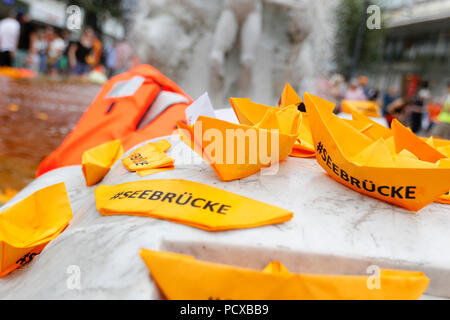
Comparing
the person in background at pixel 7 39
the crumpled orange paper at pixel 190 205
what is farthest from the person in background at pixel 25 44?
the crumpled orange paper at pixel 190 205

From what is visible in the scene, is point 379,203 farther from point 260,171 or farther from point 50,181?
point 50,181

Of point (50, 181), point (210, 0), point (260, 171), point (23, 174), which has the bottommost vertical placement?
point (23, 174)

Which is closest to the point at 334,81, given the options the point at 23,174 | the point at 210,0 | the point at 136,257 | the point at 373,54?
the point at 210,0

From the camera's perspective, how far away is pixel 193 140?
80 cm

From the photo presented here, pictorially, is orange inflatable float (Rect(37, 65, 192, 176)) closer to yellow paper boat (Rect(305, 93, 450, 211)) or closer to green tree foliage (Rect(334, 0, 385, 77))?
yellow paper boat (Rect(305, 93, 450, 211))

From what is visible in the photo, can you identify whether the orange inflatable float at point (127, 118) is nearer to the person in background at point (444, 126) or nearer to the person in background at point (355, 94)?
the person in background at point (444, 126)

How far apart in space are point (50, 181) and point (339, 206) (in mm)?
953

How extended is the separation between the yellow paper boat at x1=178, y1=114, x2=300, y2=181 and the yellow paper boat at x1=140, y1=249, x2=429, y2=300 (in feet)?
0.84

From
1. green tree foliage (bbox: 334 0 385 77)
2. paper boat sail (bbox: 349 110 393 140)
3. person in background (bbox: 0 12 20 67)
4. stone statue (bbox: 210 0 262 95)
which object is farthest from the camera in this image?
green tree foliage (bbox: 334 0 385 77)

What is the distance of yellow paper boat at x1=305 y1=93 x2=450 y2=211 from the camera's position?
669 millimetres

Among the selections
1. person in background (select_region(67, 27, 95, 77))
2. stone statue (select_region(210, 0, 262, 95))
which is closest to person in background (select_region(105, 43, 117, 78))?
person in background (select_region(67, 27, 95, 77))

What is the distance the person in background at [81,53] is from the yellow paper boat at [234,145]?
18.3 ft

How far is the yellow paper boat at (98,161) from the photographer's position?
1.07 metres

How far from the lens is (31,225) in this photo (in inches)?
34.4
